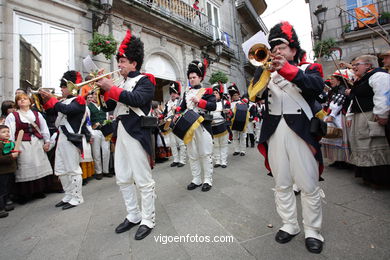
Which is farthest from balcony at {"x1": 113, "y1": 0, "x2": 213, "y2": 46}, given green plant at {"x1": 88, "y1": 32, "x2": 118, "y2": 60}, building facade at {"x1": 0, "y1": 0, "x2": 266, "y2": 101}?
green plant at {"x1": 88, "y1": 32, "x2": 118, "y2": 60}

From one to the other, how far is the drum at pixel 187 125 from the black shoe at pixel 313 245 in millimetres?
2134

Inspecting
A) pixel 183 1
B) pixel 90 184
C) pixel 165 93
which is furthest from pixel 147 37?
pixel 90 184

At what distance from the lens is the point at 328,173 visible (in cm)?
418

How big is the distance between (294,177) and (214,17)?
1567cm

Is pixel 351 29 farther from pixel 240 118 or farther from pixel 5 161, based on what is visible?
pixel 5 161

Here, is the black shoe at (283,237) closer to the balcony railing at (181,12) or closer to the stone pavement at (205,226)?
the stone pavement at (205,226)

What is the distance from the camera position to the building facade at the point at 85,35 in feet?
18.8

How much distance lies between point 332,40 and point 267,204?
566 inches

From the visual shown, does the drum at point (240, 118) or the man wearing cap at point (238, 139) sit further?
the man wearing cap at point (238, 139)

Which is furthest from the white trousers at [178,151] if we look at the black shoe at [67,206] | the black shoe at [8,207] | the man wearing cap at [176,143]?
the black shoe at [8,207]

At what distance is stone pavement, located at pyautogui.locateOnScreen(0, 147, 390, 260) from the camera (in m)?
1.83

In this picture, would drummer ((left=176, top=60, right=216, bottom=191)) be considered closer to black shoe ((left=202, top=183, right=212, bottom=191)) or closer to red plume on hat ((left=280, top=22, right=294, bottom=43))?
black shoe ((left=202, top=183, right=212, bottom=191))

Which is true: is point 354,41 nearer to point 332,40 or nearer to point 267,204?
point 332,40

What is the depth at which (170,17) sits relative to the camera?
9859mm
